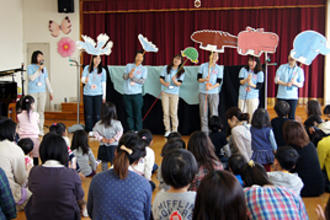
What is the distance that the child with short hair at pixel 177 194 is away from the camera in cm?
185

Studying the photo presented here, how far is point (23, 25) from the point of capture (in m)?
9.70

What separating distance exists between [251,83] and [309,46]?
955mm

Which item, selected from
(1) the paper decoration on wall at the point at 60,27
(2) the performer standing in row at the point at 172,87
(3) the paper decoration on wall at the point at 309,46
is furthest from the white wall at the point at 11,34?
(3) the paper decoration on wall at the point at 309,46

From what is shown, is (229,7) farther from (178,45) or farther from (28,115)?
(28,115)

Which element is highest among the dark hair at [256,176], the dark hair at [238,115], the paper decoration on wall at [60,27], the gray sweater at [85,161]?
the paper decoration on wall at [60,27]

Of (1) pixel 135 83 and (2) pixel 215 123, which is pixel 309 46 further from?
(1) pixel 135 83

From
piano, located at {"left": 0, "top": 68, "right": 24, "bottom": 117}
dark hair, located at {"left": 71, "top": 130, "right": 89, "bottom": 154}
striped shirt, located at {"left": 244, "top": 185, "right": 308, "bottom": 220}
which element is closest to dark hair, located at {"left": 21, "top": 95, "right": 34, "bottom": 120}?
dark hair, located at {"left": 71, "top": 130, "right": 89, "bottom": 154}

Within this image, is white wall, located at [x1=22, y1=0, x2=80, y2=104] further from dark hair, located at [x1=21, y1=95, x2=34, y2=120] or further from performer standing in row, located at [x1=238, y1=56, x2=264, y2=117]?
dark hair, located at [x1=21, y1=95, x2=34, y2=120]

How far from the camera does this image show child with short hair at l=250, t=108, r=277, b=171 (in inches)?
144

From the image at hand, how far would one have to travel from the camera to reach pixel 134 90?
19.0 feet

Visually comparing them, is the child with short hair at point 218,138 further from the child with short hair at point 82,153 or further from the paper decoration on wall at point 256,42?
the paper decoration on wall at point 256,42

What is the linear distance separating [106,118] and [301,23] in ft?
20.5

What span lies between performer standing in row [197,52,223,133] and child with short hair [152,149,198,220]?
390cm

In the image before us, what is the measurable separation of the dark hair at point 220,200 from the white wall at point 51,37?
839cm
